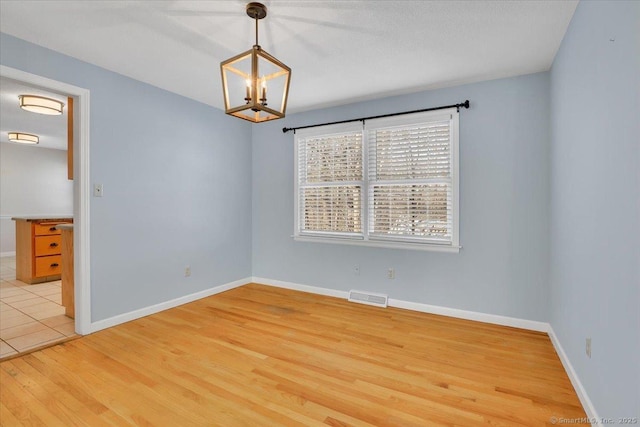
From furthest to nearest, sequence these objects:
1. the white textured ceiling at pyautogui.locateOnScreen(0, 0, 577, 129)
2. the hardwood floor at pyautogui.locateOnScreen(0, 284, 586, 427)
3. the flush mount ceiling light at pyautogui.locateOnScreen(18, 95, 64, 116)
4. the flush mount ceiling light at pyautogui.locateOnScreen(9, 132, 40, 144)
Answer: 1. the flush mount ceiling light at pyautogui.locateOnScreen(9, 132, 40, 144)
2. the flush mount ceiling light at pyautogui.locateOnScreen(18, 95, 64, 116)
3. the white textured ceiling at pyautogui.locateOnScreen(0, 0, 577, 129)
4. the hardwood floor at pyautogui.locateOnScreen(0, 284, 586, 427)

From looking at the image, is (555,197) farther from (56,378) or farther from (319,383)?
(56,378)

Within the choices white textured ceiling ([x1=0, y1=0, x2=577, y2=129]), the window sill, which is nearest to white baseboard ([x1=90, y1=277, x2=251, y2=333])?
the window sill

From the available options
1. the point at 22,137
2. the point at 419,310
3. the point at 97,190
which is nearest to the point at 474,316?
the point at 419,310

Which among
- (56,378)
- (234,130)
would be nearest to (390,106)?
(234,130)

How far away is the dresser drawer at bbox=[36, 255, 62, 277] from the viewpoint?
4570mm

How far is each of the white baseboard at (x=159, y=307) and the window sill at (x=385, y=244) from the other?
44.7 inches

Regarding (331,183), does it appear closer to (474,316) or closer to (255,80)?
(474,316)

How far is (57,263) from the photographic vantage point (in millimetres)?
4801

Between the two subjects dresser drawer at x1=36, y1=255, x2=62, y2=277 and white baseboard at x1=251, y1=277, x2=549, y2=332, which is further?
dresser drawer at x1=36, y1=255, x2=62, y2=277

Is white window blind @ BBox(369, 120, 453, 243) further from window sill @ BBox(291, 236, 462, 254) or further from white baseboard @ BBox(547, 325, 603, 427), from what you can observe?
white baseboard @ BBox(547, 325, 603, 427)

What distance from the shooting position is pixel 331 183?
4066 mm

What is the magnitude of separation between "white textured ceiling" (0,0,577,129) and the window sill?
5.65ft

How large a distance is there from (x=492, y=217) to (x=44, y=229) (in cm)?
602

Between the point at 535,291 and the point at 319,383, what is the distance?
2.27 m
